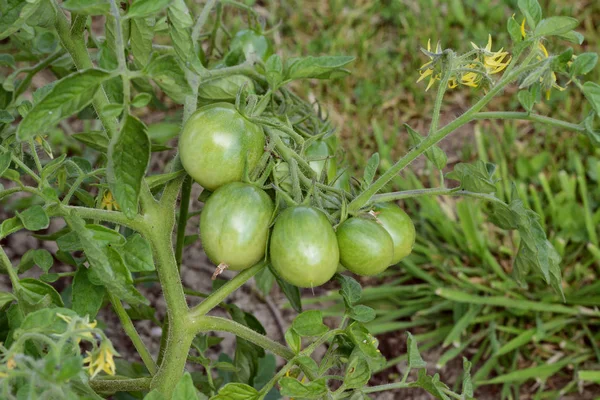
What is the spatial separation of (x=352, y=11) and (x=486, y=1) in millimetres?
569

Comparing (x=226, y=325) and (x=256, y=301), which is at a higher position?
(x=226, y=325)

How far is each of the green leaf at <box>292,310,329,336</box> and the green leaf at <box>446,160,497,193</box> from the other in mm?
293

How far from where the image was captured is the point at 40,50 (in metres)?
1.41

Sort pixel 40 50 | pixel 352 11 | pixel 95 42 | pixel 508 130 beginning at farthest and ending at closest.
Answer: pixel 352 11 < pixel 508 130 < pixel 40 50 < pixel 95 42

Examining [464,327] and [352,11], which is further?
[352,11]

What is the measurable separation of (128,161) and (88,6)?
0.18m

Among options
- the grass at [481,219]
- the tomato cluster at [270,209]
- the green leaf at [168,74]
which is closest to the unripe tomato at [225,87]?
the tomato cluster at [270,209]

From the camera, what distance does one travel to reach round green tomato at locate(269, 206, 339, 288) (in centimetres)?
97

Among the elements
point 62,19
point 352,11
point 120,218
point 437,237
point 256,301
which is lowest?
point 256,301

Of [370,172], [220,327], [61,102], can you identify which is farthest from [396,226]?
[61,102]

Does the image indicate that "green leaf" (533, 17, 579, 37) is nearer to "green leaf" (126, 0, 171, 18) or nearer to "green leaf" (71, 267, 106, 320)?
"green leaf" (126, 0, 171, 18)

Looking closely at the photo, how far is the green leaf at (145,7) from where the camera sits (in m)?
0.87

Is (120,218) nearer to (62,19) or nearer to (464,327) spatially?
(62,19)

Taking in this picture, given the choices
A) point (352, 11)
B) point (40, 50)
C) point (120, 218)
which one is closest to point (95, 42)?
point (40, 50)
